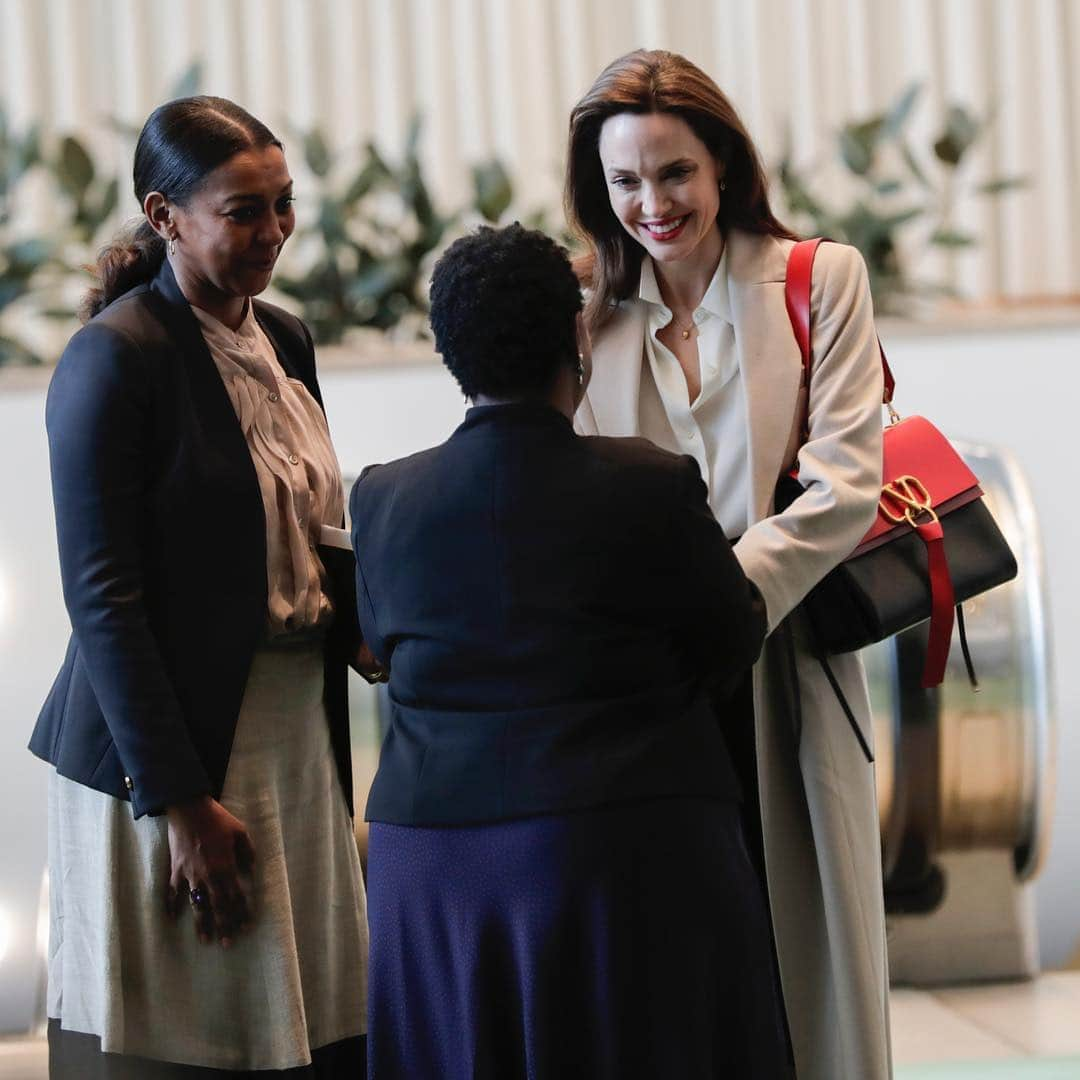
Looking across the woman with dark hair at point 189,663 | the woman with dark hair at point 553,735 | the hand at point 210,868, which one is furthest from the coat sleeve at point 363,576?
the hand at point 210,868

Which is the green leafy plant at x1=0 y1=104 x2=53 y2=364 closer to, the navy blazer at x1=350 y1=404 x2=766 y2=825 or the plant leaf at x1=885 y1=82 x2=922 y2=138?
the plant leaf at x1=885 y1=82 x2=922 y2=138

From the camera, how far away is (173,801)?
1.86 metres

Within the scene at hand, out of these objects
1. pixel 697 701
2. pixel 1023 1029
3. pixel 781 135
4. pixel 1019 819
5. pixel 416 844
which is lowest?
pixel 1023 1029

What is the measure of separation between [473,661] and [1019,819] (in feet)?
6.91

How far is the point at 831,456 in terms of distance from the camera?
2.08 metres

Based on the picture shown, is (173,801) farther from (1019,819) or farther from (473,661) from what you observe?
(1019,819)

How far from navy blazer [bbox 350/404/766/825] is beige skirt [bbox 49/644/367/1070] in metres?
0.32

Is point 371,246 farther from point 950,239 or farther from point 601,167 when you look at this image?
point 601,167

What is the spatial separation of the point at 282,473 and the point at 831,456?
0.68 metres

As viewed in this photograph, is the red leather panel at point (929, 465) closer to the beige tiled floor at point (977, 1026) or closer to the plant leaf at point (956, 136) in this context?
the beige tiled floor at point (977, 1026)

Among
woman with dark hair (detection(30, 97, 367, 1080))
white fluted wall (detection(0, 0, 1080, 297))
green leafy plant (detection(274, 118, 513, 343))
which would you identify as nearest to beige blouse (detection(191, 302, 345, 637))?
woman with dark hair (detection(30, 97, 367, 1080))

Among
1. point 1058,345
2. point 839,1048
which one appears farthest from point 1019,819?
point 839,1048

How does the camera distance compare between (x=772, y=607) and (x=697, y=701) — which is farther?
(x=772, y=607)

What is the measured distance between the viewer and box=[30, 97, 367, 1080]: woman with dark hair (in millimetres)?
1866
